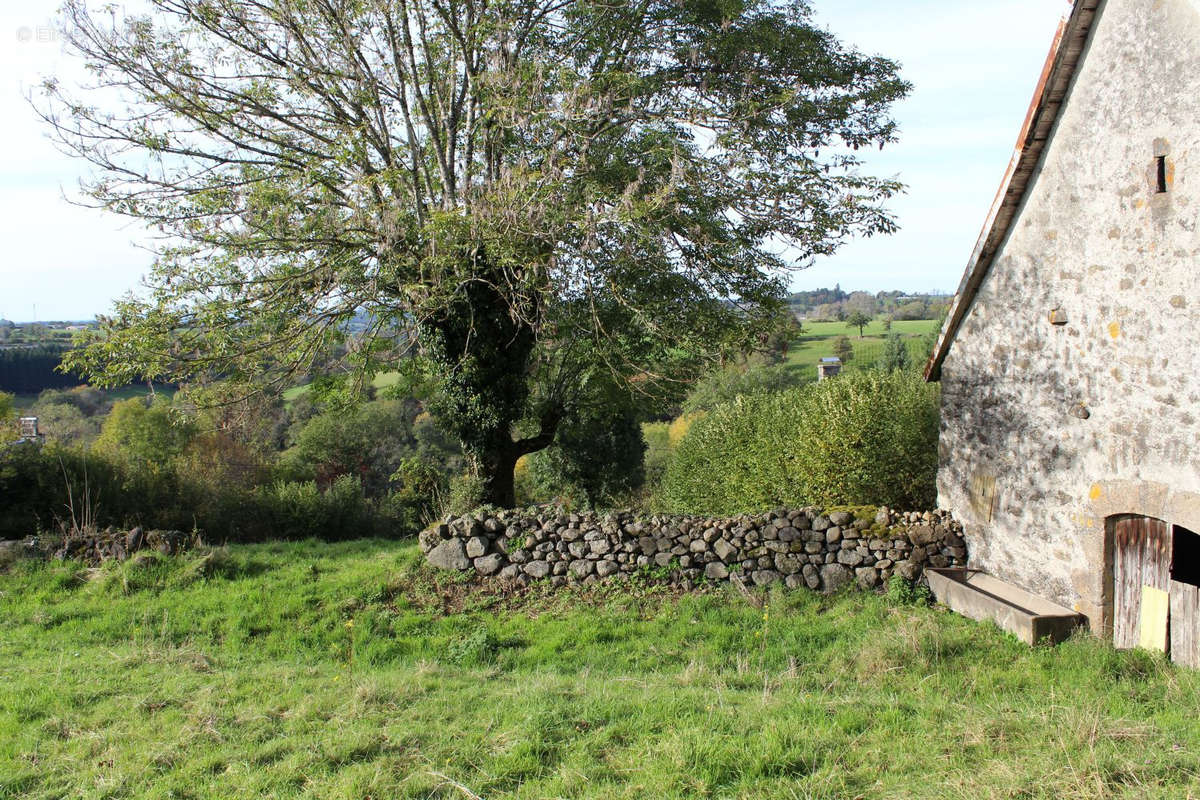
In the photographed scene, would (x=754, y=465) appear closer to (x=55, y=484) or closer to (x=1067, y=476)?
(x=1067, y=476)

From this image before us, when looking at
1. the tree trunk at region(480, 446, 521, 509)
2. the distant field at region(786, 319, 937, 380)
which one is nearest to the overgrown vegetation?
the tree trunk at region(480, 446, 521, 509)

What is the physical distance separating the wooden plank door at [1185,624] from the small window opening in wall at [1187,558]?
2.18 feet

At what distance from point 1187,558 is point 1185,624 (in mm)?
1297

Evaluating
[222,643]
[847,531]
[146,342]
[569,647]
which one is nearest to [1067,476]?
[847,531]

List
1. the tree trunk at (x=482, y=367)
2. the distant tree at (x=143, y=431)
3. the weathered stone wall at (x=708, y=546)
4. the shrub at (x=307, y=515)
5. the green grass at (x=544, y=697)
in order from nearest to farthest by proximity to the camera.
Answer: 1. the green grass at (x=544, y=697)
2. the weathered stone wall at (x=708, y=546)
3. the tree trunk at (x=482, y=367)
4. the shrub at (x=307, y=515)
5. the distant tree at (x=143, y=431)

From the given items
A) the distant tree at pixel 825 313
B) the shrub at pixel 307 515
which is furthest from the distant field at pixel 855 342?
the shrub at pixel 307 515

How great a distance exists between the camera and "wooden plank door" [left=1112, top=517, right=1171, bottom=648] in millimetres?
6723

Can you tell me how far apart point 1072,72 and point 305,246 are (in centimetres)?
990

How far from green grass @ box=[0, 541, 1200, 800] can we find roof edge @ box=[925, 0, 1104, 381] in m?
3.95

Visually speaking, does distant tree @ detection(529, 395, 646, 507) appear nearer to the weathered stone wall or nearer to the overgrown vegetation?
the overgrown vegetation

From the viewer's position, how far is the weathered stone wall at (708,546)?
930 centimetres

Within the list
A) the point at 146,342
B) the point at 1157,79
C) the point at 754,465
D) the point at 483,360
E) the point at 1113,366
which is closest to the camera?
the point at 1157,79

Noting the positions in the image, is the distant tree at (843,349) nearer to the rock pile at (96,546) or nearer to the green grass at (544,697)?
the green grass at (544,697)

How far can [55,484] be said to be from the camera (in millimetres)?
14094
